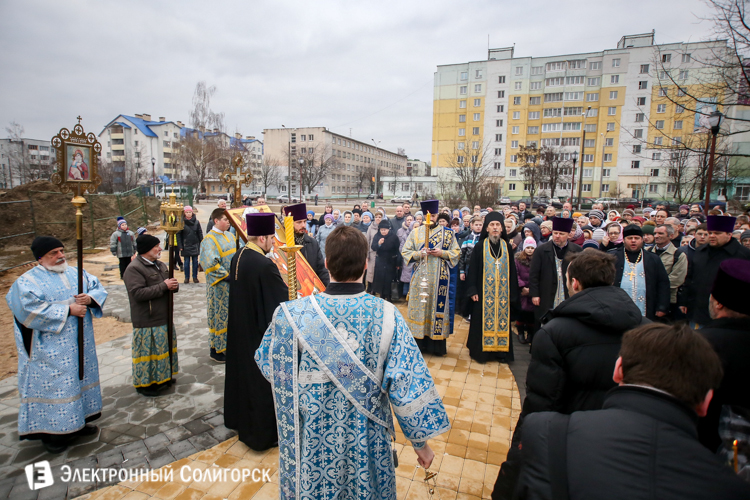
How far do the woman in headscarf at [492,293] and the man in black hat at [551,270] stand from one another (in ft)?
1.19

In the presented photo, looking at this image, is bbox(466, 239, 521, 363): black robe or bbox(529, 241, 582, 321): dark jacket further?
bbox(466, 239, 521, 363): black robe

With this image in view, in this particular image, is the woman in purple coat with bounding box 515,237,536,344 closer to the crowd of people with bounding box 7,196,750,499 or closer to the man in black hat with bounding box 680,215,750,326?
the crowd of people with bounding box 7,196,750,499

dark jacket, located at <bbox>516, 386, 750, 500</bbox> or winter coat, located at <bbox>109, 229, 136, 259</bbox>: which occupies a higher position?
dark jacket, located at <bbox>516, 386, 750, 500</bbox>

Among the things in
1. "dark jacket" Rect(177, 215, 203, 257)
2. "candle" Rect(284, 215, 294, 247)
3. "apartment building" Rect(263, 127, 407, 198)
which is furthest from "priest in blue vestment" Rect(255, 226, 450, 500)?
"apartment building" Rect(263, 127, 407, 198)

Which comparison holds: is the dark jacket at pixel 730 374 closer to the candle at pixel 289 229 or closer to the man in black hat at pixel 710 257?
the candle at pixel 289 229

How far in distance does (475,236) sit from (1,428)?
24.9ft

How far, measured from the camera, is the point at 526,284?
617 centimetres

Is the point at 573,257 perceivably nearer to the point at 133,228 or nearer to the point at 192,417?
the point at 192,417

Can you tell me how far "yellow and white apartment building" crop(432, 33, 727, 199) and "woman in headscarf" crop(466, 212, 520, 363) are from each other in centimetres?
4152

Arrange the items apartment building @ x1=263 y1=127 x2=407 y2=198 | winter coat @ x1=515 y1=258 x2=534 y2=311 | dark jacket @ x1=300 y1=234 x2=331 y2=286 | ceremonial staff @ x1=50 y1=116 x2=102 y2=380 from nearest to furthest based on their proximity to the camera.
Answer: ceremonial staff @ x1=50 y1=116 x2=102 y2=380 < dark jacket @ x1=300 y1=234 x2=331 y2=286 < winter coat @ x1=515 y1=258 x2=534 y2=311 < apartment building @ x1=263 y1=127 x2=407 y2=198

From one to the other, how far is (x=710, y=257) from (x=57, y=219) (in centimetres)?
2075

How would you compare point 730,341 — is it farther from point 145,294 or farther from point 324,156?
point 324,156

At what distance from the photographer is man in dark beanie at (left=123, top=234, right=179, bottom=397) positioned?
4230 millimetres

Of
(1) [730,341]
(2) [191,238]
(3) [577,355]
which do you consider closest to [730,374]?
→ (1) [730,341]
